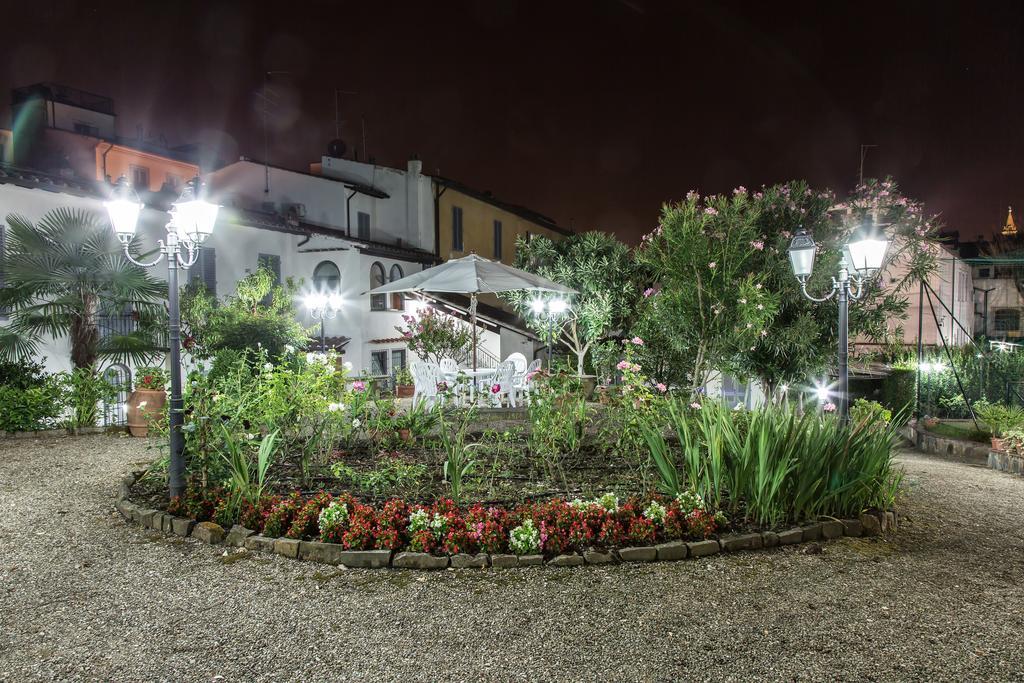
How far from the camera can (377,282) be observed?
19.2 m

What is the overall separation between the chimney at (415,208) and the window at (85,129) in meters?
12.5

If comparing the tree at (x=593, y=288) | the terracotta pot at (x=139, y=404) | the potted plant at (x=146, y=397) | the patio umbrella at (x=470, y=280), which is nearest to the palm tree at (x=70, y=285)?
the potted plant at (x=146, y=397)

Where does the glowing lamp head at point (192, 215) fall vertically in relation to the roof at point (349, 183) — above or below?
below

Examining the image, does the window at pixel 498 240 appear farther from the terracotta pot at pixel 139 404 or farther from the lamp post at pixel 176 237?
the lamp post at pixel 176 237

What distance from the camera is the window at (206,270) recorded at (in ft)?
46.2

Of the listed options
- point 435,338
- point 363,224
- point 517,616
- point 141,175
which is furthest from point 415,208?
point 517,616

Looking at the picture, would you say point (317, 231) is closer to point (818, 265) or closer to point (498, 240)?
point (498, 240)

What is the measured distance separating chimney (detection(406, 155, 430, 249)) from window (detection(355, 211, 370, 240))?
4.71ft

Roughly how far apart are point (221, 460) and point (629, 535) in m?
3.54

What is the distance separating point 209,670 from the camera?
300cm

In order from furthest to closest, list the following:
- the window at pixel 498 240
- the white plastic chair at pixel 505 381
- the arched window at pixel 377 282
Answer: the window at pixel 498 240, the arched window at pixel 377 282, the white plastic chair at pixel 505 381

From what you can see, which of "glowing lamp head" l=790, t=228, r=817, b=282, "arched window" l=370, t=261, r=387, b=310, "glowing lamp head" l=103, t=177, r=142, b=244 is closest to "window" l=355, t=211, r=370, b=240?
"arched window" l=370, t=261, r=387, b=310

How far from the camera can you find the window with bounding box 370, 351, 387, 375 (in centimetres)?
1881

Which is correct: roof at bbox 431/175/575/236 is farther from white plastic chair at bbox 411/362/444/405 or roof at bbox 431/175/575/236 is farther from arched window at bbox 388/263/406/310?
white plastic chair at bbox 411/362/444/405
